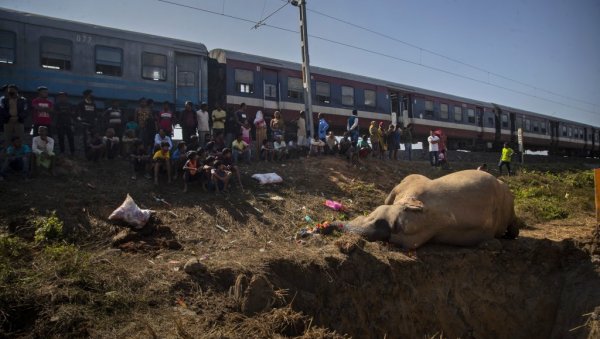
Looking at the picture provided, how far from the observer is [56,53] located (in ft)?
38.3

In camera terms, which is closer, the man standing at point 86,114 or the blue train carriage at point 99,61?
the man standing at point 86,114

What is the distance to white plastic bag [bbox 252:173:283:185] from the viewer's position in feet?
35.2

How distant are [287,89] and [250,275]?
11963 millimetres

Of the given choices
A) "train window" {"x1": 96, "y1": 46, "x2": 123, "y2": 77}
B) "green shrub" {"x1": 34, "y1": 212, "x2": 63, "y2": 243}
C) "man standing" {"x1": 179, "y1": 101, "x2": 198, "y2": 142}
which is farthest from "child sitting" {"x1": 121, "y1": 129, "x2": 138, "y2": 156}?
"green shrub" {"x1": 34, "y1": 212, "x2": 63, "y2": 243}

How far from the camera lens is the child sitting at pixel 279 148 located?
13.2 meters

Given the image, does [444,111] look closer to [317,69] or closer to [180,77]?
[317,69]

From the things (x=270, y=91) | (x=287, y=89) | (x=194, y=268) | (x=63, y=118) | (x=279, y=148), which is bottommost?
(x=194, y=268)

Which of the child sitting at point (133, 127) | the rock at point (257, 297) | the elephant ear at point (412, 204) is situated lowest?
the rock at point (257, 297)

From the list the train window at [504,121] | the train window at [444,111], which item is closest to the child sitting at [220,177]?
the train window at [444,111]

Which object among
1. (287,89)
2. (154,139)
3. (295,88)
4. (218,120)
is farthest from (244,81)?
(154,139)

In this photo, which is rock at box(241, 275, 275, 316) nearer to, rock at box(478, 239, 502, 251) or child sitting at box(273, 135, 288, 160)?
rock at box(478, 239, 502, 251)

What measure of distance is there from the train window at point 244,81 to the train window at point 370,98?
A: 6204mm

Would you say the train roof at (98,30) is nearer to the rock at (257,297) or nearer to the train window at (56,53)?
the train window at (56,53)

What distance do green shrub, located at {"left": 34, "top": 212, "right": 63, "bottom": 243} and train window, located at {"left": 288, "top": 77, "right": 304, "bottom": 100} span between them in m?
11.0
